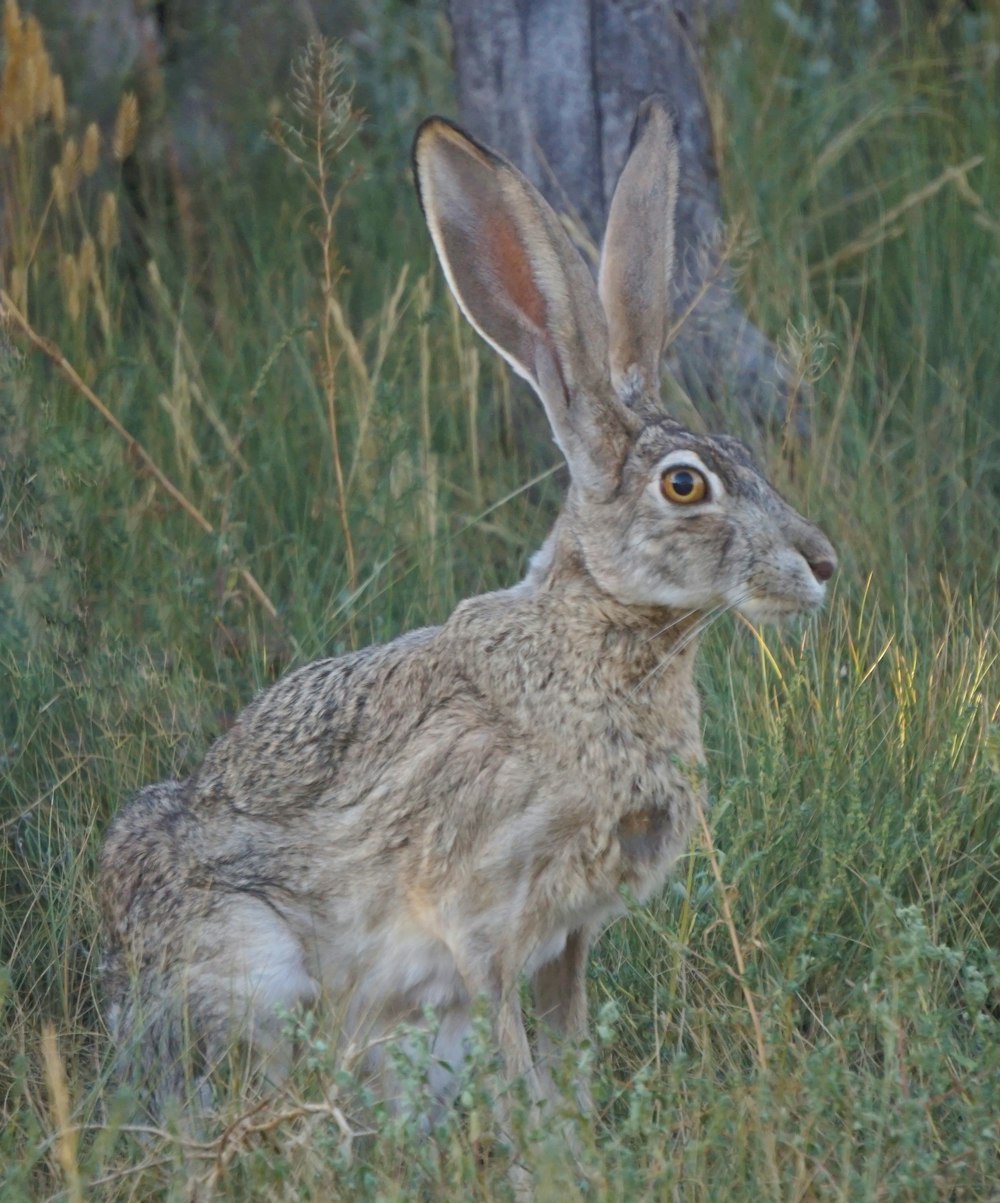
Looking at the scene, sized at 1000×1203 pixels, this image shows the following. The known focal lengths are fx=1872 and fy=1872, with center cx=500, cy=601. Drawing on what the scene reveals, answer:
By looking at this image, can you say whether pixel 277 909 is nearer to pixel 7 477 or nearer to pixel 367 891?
pixel 367 891

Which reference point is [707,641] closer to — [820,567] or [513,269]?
[820,567]

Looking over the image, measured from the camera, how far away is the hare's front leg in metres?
3.62

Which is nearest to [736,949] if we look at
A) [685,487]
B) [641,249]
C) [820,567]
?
[820,567]

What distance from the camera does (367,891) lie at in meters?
3.65

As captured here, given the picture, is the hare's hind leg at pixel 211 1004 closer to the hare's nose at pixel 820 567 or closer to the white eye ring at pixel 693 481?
the white eye ring at pixel 693 481

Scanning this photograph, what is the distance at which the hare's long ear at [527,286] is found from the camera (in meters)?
3.63

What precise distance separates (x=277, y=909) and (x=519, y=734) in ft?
2.09

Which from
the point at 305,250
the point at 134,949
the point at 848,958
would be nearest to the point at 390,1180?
the point at 134,949

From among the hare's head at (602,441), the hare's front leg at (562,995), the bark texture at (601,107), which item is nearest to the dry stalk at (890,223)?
the bark texture at (601,107)

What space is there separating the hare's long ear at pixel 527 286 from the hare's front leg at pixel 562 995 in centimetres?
91

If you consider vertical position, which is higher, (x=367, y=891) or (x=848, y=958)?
(x=367, y=891)

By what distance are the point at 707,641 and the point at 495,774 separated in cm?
130

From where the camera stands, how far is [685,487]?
3582 mm

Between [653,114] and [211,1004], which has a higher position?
[653,114]
